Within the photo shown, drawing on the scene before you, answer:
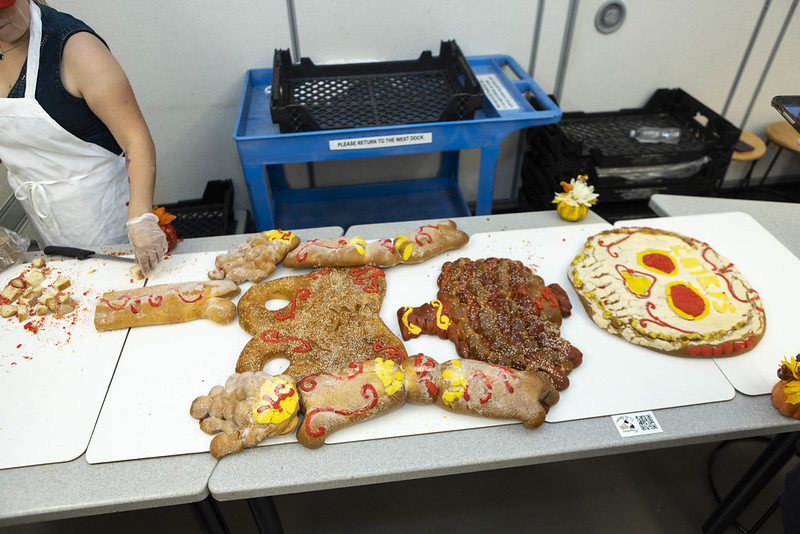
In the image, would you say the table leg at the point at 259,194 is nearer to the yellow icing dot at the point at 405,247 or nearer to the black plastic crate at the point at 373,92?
the black plastic crate at the point at 373,92

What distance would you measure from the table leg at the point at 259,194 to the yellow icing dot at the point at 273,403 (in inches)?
46.7

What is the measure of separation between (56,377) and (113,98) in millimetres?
807

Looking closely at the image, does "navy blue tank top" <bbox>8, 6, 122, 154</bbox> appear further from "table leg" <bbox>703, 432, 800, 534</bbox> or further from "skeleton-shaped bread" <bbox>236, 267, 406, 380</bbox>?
"table leg" <bbox>703, 432, 800, 534</bbox>

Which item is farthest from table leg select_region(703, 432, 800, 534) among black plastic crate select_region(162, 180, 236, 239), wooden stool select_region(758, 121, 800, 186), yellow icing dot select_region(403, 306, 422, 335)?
black plastic crate select_region(162, 180, 236, 239)

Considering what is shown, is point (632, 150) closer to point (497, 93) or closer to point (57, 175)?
point (497, 93)

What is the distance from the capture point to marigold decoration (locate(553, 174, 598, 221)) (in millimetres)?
1724

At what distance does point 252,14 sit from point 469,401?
6.87 feet

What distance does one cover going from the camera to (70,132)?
5.18 ft

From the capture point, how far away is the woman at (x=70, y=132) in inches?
56.1

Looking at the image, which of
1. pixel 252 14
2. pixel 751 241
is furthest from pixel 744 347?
pixel 252 14

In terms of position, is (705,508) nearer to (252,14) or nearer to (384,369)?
(384,369)

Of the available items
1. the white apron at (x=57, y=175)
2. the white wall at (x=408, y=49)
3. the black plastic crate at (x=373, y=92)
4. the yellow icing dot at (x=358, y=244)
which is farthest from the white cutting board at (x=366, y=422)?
the white wall at (x=408, y=49)

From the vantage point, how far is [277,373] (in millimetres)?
1282

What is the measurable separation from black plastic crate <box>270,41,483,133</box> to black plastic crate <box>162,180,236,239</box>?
0.79 metres
